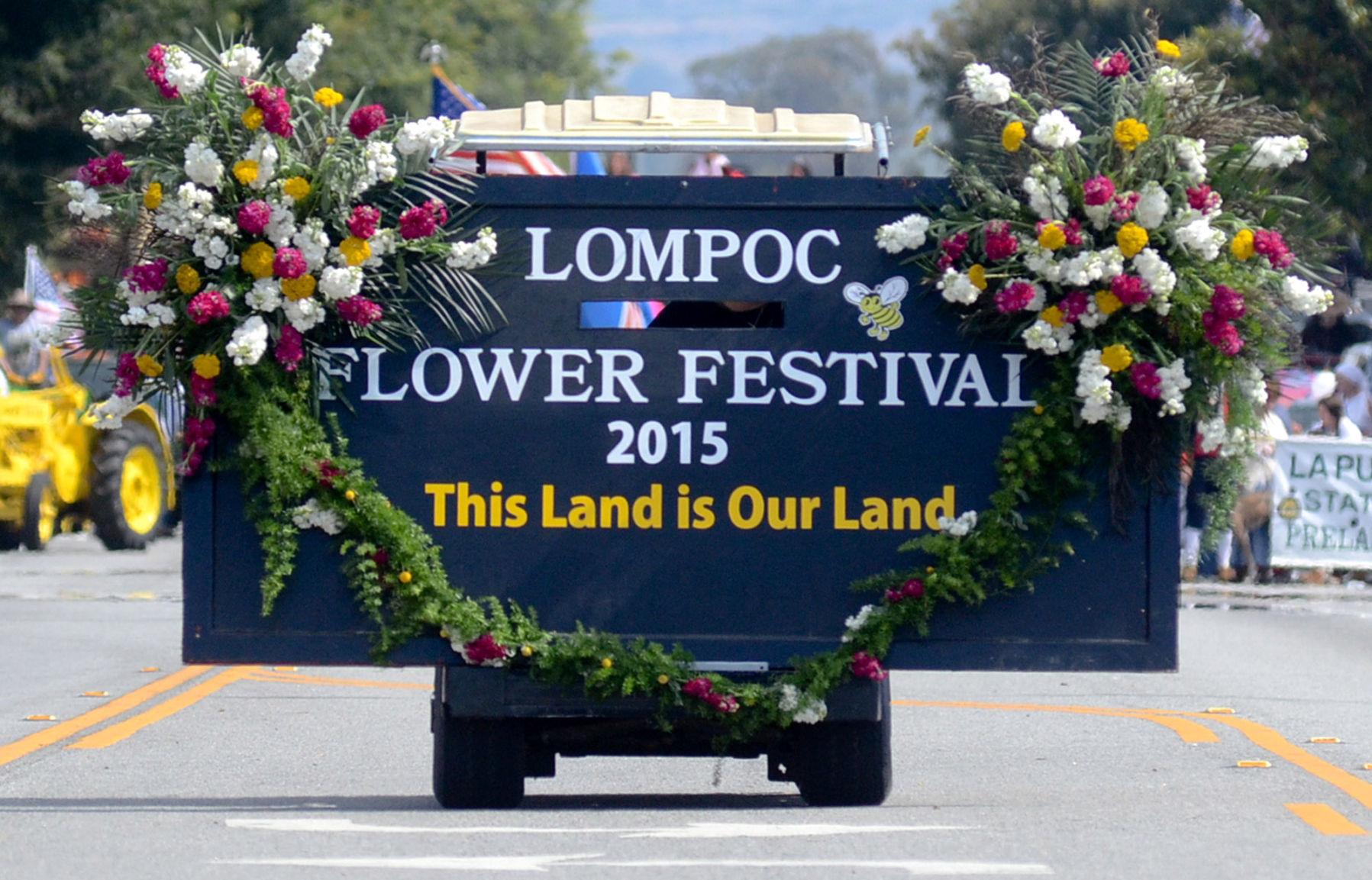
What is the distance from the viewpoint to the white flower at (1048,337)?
6691 millimetres

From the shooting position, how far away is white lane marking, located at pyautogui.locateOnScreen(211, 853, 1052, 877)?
6.18 meters

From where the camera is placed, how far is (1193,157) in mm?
6652

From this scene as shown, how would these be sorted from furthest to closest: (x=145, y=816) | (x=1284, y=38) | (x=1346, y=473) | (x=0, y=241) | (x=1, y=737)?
(x=0, y=241) → (x=1284, y=38) → (x=1346, y=473) → (x=1, y=737) → (x=145, y=816)

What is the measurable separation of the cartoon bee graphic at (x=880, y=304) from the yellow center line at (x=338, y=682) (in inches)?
215

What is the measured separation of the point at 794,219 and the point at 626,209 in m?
0.52

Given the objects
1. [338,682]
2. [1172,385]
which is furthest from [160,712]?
[1172,385]

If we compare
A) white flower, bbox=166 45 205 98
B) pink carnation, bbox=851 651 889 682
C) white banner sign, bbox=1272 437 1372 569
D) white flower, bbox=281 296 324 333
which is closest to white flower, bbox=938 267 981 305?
pink carnation, bbox=851 651 889 682

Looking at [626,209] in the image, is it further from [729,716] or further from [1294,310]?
[1294,310]

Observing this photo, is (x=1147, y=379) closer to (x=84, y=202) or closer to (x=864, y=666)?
(x=864, y=666)

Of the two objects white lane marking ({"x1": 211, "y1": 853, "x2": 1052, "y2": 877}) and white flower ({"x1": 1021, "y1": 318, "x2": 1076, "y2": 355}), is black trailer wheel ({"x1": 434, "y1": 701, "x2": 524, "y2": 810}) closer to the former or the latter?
white lane marking ({"x1": 211, "y1": 853, "x2": 1052, "y2": 877})

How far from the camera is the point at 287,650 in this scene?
22.6 ft

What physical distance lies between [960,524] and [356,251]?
6.53 feet

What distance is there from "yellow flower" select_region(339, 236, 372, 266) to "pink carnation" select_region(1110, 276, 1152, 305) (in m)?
2.23

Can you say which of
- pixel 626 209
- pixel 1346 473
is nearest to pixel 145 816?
pixel 626 209
